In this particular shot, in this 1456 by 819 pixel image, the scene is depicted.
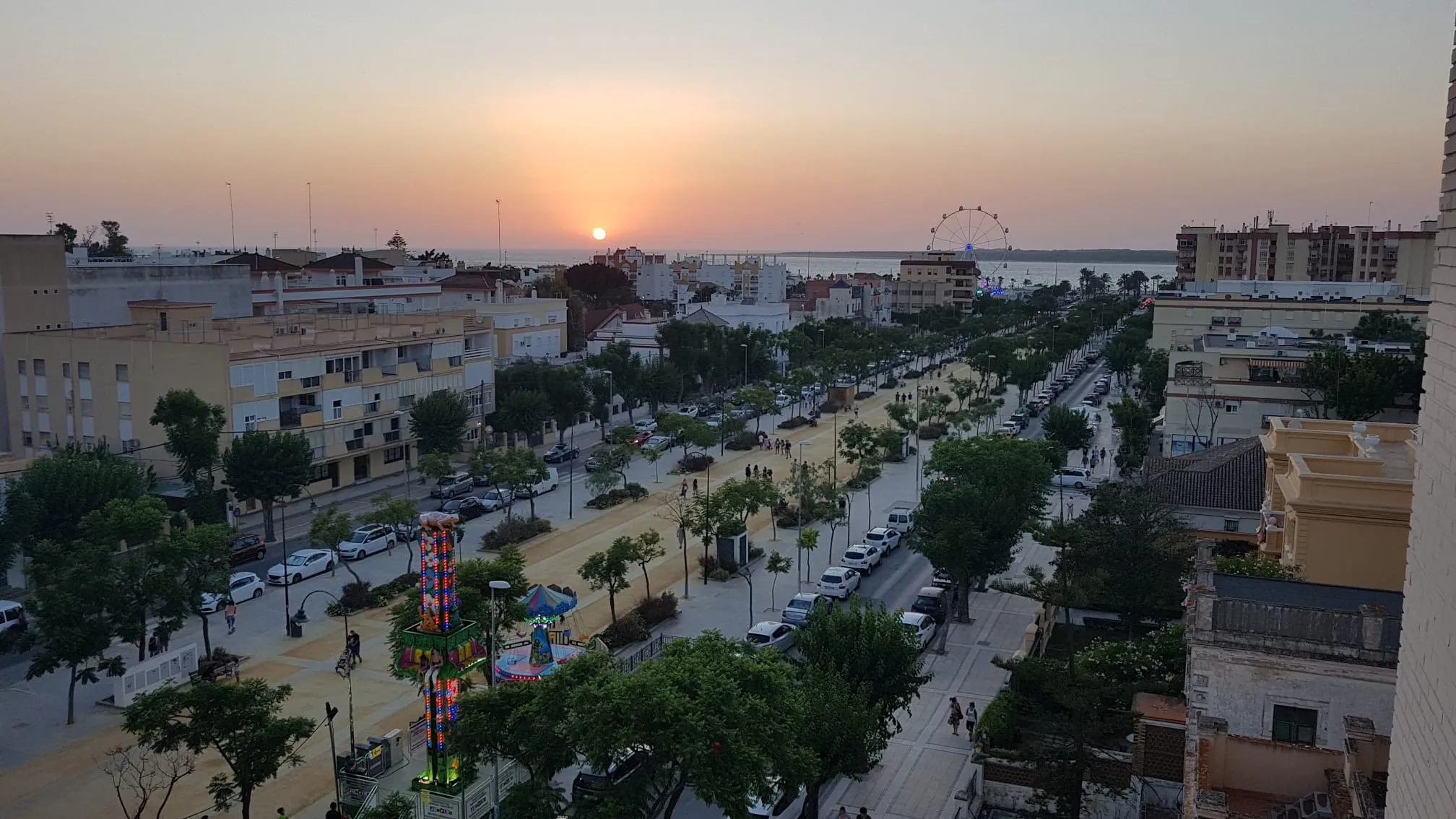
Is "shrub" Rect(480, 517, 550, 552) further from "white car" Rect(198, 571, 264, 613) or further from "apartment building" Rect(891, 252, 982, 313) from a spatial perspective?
"apartment building" Rect(891, 252, 982, 313)

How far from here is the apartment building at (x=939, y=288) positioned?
133 metres

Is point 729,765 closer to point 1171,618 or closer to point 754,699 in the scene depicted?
point 754,699

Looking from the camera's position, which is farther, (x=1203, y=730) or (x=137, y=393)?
(x=137, y=393)

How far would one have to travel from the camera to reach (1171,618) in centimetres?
2483

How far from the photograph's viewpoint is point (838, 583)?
2800cm

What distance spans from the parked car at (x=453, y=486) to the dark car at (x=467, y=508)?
1.25 m

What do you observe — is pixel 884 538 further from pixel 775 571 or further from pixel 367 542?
pixel 367 542

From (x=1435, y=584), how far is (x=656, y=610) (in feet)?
66.1

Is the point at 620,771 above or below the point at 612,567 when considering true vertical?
above

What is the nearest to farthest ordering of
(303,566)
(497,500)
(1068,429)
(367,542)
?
(303,566) → (367,542) → (497,500) → (1068,429)

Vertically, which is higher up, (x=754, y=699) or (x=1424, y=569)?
(x=1424, y=569)

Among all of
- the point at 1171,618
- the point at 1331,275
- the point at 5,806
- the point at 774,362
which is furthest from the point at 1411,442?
the point at 1331,275

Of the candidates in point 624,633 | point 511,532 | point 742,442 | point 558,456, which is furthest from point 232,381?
point 742,442

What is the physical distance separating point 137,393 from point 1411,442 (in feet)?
119
